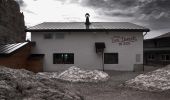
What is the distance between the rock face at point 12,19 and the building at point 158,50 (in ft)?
135

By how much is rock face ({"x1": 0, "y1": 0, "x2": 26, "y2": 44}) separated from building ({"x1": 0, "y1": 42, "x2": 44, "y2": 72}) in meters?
46.7

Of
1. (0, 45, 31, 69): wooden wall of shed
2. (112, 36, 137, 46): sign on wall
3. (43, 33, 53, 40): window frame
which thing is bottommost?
(0, 45, 31, 69): wooden wall of shed

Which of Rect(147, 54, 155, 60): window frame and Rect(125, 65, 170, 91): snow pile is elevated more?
Rect(147, 54, 155, 60): window frame

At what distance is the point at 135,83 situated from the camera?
16109mm

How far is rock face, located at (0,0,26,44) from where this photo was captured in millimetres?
74062

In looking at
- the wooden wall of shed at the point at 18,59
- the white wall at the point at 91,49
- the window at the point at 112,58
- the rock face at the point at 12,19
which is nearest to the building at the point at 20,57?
the wooden wall of shed at the point at 18,59

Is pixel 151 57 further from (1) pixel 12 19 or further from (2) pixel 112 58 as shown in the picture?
(1) pixel 12 19

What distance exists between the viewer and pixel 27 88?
5.81m

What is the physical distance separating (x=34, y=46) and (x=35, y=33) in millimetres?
1386

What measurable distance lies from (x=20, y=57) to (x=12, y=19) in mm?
60881

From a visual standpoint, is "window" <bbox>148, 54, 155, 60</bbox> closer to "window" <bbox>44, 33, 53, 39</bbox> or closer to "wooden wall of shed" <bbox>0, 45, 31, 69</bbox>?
"window" <bbox>44, 33, 53, 39</bbox>

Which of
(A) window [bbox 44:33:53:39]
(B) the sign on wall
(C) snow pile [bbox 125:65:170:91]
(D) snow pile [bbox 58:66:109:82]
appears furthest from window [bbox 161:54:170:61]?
(D) snow pile [bbox 58:66:109:82]

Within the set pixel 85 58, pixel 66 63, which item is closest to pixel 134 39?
pixel 85 58

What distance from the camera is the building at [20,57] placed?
20673 mm
